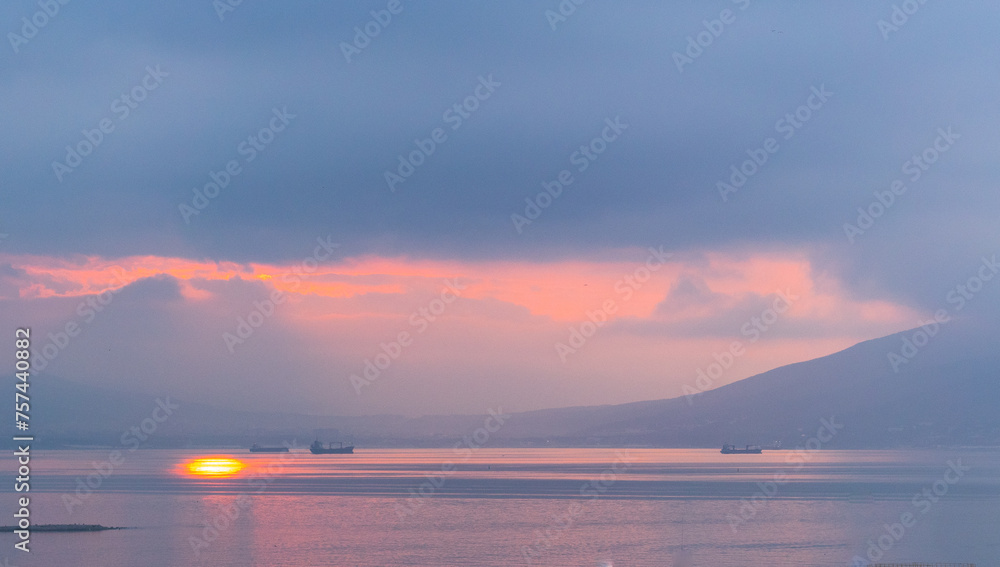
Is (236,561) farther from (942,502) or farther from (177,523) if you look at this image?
(942,502)

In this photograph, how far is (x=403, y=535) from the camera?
7294 cm

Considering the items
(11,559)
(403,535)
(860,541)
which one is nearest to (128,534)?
(11,559)

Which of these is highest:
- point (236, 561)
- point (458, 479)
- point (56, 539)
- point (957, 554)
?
point (458, 479)

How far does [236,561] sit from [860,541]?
42.8 m

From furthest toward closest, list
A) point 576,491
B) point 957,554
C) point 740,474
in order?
point 740,474, point 576,491, point 957,554
